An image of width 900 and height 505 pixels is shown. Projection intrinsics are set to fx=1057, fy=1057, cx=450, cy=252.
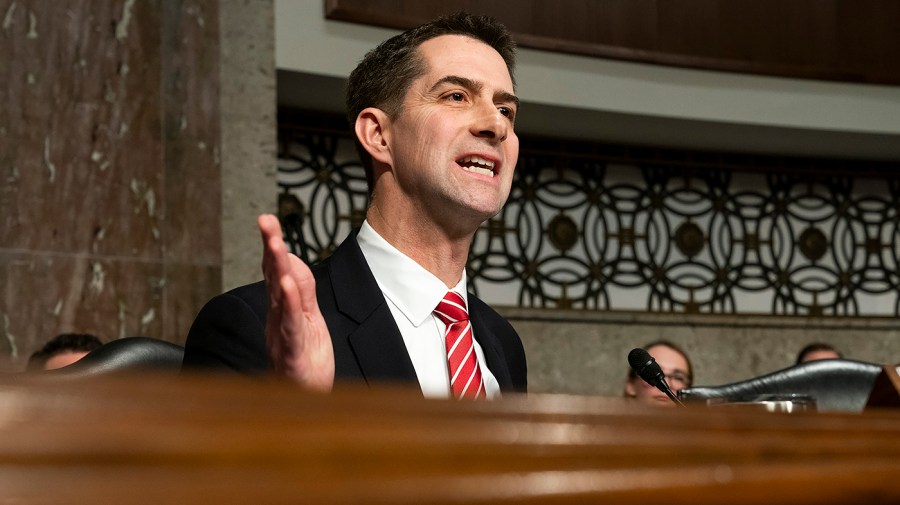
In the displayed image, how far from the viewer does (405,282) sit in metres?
2.00

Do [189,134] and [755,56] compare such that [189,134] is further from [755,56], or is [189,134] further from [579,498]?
[579,498]

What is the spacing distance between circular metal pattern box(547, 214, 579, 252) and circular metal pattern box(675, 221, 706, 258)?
70 centimetres

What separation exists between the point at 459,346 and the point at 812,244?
18.0ft

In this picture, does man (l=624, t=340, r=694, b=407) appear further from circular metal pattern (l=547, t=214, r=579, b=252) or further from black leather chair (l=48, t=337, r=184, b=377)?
black leather chair (l=48, t=337, r=184, b=377)

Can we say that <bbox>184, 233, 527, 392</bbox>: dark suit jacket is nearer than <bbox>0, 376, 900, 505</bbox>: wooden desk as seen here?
No

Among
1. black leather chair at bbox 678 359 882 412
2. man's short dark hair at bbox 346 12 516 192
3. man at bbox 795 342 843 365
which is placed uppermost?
man's short dark hair at bbox 346 12 516 192

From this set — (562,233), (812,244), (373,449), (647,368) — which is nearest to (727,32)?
(562,233)

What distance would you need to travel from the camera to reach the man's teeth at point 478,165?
6.94 ft

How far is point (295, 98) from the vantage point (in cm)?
561

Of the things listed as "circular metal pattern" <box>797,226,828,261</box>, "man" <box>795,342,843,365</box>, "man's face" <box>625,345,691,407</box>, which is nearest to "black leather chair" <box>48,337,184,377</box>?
"man's face" <box>625,345,691,407</box>

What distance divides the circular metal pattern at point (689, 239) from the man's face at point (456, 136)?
15.2 ft

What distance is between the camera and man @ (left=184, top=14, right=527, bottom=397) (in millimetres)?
1751

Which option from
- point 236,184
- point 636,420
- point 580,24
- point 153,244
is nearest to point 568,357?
point 580,24

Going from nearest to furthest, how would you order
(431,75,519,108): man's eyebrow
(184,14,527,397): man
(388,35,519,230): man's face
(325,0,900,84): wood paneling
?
(184,14,527,397): man, (388,35,519,230): man's face, (431,75,519,108): man's eyebrow, (325,0,900,84): wood paneling
